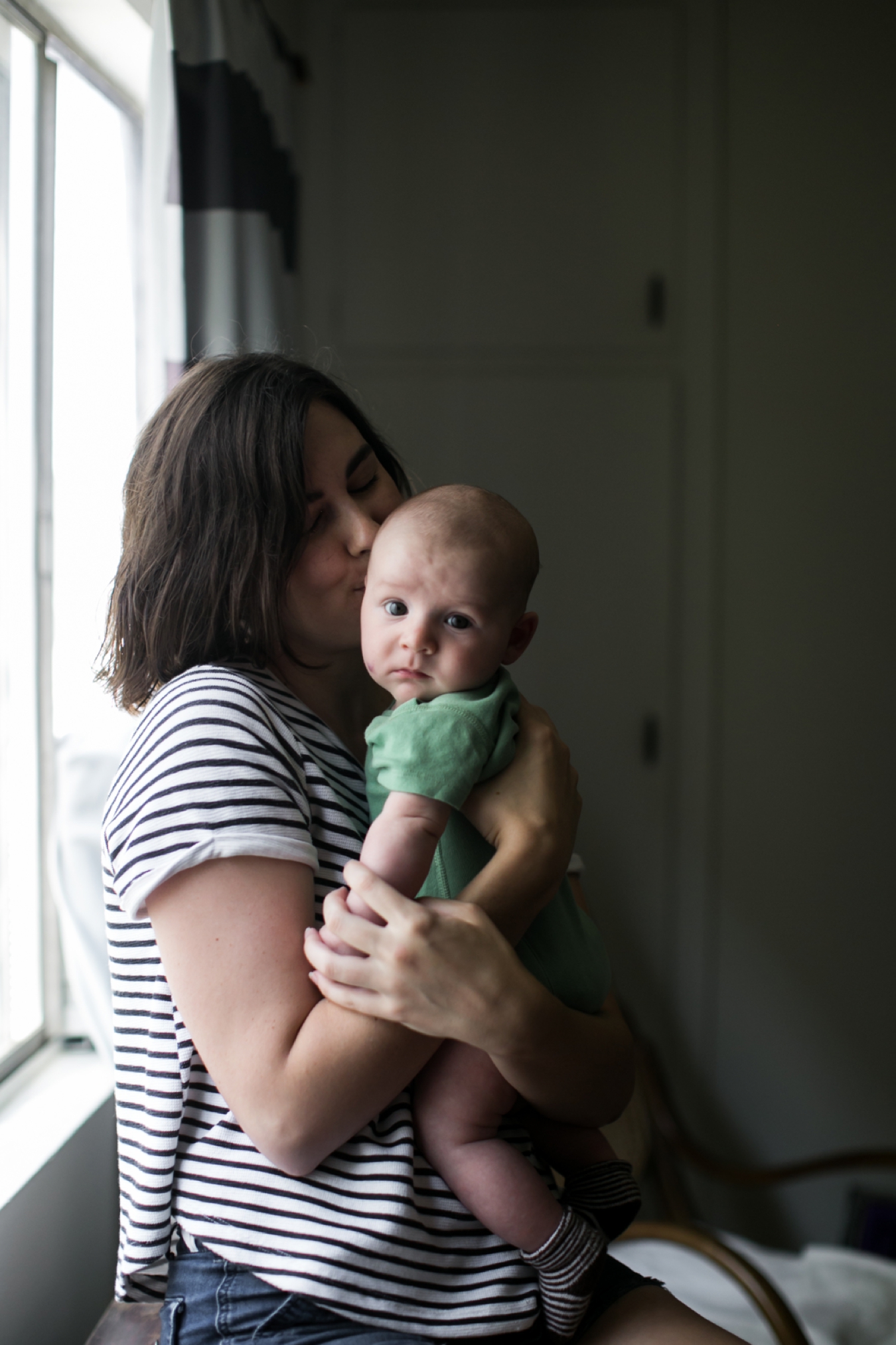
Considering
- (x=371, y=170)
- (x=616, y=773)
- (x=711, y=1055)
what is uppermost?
(x=371, y=170)

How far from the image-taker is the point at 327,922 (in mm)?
835

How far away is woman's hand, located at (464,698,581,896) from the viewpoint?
0.94 m

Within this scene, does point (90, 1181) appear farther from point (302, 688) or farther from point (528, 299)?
point (528, 299)

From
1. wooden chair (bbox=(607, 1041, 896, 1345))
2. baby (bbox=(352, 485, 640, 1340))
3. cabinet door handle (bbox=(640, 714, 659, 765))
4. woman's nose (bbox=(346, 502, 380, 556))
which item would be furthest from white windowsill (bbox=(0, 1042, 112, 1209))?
cabinet door handle (bbox=(640, 714, 659, 765))

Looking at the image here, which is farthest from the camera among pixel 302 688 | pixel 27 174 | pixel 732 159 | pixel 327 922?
pixel 732 159

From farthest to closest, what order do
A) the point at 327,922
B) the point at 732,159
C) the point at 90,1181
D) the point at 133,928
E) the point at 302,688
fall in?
the point at 732,159 < the point at 90,1181 < the point at 302,688 < the point at 133,928 < the point at 327,922

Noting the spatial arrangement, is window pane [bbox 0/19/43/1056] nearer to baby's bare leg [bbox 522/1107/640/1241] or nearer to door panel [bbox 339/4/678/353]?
baby's bare leg [bbox 522/1107/640/1241]

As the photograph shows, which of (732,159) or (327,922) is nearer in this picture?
(327,922)

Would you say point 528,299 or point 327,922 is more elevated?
point 528,299

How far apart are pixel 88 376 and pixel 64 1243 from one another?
1.43 m

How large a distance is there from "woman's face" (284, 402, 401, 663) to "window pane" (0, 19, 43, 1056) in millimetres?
674

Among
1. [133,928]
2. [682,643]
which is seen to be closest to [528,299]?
[682,643]

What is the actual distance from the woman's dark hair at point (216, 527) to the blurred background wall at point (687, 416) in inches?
60.9

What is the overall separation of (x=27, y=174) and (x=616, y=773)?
1922 mm
